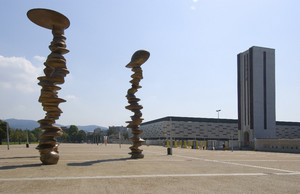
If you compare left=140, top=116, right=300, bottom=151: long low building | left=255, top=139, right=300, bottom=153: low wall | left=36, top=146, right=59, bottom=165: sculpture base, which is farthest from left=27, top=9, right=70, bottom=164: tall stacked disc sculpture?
left=140, top=116, right=300, bottom=151: long low building

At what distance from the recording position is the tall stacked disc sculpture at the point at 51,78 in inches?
623

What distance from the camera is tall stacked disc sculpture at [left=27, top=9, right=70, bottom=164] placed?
15828 millimetres

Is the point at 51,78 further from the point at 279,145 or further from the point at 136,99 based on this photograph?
the point at 279,145

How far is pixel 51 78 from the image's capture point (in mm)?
16500

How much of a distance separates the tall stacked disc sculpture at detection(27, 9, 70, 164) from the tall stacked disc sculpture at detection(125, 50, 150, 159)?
6.51 meters

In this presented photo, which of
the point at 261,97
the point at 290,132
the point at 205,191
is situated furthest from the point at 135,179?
the point at 290,132

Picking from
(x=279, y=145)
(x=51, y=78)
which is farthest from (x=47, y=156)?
(x=279, y=145)

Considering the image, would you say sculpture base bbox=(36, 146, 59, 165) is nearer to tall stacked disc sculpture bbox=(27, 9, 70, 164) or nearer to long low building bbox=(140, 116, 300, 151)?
tall stacked disc sculpture bbox=(27, 9, 70, 164)

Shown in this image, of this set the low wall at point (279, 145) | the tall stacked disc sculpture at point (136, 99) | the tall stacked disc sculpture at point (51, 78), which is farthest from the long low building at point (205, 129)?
the tall stacked disc sculpture at point (51, 78)

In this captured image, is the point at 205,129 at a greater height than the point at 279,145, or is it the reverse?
the point at 279,145

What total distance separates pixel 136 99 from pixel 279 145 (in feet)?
107

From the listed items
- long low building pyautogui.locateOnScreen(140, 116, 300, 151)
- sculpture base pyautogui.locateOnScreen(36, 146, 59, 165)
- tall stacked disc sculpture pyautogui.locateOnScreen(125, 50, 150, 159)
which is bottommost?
long low building pyautogui.locateOnScreen(140, 116, 300, 151)

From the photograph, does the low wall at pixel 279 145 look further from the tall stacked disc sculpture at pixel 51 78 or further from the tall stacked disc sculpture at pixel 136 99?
the tall stacked disc sculpture at pixel 51 78

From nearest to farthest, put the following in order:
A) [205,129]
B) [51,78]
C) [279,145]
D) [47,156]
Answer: [47,156]
[51,78]
[279,145]
[205,129]
